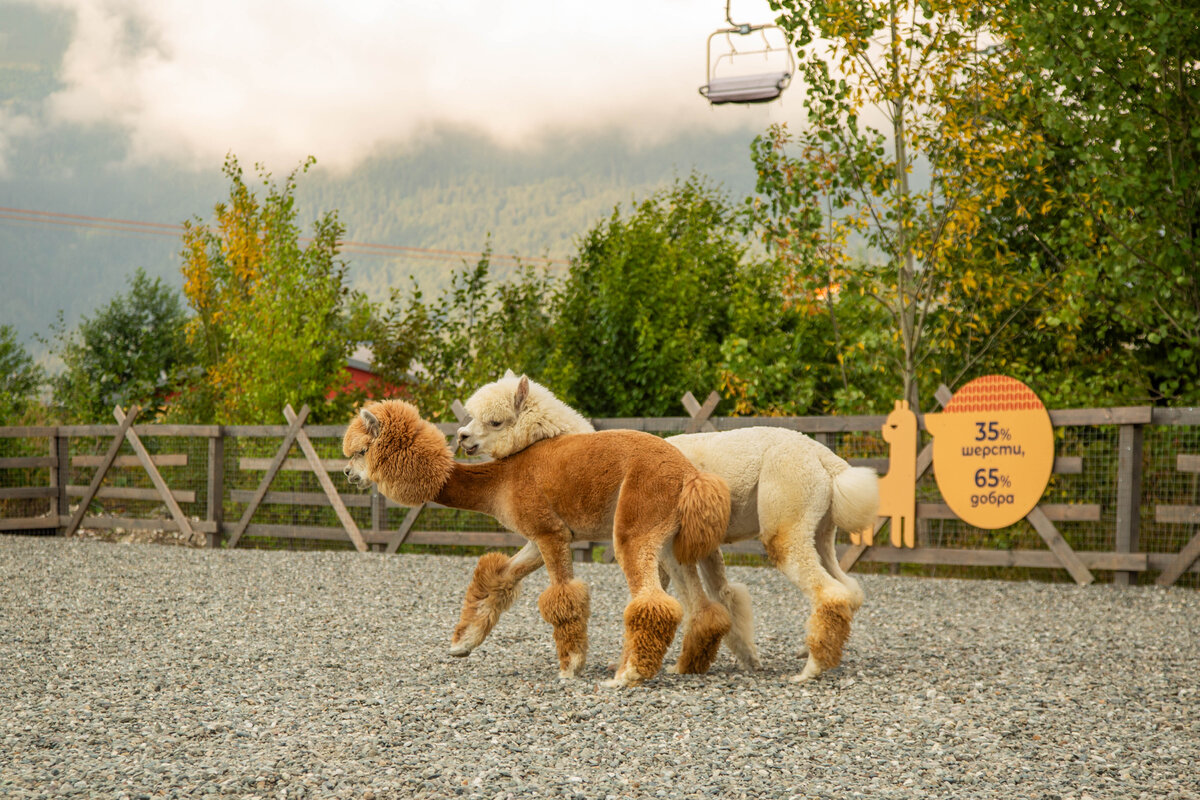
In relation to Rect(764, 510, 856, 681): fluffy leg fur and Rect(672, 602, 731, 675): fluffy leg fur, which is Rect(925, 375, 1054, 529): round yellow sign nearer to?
Rect(764, 510, 856, 681): fluffy leg fur

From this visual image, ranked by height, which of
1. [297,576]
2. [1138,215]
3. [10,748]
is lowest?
[297,576]

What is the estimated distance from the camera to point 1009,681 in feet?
17.1

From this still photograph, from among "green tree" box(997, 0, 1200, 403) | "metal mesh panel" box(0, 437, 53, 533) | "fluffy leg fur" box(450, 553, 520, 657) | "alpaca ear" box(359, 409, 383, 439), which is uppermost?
"green tree" box(997, 0, 1200, 403)

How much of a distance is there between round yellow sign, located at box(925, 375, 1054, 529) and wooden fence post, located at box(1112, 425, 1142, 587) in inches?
22.3

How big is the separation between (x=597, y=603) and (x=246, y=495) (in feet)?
21.4

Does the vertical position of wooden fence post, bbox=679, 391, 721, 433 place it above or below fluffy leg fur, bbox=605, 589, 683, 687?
above

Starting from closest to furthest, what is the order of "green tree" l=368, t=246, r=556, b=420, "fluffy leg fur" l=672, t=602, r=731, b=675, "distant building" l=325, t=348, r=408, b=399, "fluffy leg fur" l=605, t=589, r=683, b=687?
1. "fluffy leg fur" l=605, t=589, r=683, b=687
2. "fluffy leg fur" l=672, t=602, r=731, b=675
3. "distant building" l=325, t=348, r=408, b=399
4. "green tree" l=368, t=246, r=556, b=420

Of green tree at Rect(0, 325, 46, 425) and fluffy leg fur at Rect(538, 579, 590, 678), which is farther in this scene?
green tree at Rect(0, 325, 46, 425)

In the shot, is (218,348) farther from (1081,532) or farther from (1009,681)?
(1009,681)

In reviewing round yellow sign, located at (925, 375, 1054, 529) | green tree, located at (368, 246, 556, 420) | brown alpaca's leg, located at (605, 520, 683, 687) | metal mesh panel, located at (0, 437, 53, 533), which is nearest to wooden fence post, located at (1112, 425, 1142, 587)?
round yellow sign, located at (925, 375, 1054, 529)

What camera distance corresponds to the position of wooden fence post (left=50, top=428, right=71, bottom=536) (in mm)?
14352

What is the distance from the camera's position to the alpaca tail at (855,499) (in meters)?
5.03

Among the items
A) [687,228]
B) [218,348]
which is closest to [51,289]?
[218,348]

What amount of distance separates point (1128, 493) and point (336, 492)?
8.30 metres
